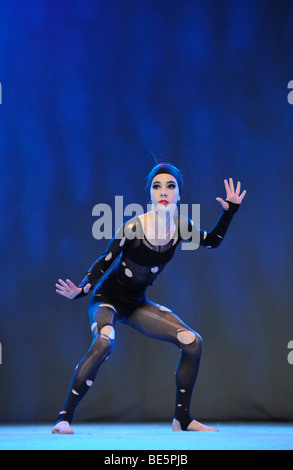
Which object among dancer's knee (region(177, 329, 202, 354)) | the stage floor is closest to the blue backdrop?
dancer's knee (region(177, 329, 202, 354))

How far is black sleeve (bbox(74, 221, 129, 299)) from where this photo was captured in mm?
2830

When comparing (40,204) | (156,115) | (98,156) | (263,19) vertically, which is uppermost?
(263,19)

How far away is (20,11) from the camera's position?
3965 millimetres

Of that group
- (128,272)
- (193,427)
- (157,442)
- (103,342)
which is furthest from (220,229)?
(157,442)

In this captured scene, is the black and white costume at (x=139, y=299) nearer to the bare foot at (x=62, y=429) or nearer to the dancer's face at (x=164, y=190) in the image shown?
the dancer's face at (x=164, y=190)

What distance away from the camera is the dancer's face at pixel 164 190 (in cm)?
295

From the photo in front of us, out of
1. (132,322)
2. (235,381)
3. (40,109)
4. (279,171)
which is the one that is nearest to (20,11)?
(40,109)

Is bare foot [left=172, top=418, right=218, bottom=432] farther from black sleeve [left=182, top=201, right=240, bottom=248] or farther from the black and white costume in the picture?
black sleeve [left=182, top=201, right=240, bottom=248]

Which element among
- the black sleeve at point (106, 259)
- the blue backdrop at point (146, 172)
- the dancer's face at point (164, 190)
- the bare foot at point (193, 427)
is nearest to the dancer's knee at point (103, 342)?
the black sleeve at point (106, 259)

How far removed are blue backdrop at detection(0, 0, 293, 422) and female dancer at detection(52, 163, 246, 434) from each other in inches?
36.5
